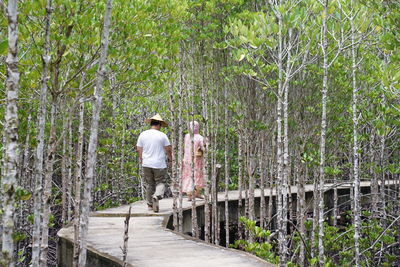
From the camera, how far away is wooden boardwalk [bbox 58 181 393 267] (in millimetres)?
4539

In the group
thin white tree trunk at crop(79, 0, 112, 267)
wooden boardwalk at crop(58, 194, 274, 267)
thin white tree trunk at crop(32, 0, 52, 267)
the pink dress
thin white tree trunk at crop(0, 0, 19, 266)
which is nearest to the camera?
thin white tree trunk at crop(0, 0, 19, 266)

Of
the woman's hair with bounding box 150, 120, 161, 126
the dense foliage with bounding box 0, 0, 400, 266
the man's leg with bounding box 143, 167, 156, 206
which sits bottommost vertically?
the man's leg with bounding box 143, 167, 156, 206

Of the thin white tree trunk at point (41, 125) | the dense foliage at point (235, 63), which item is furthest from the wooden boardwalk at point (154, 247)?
the thin white tree trunk at point (41, 125)

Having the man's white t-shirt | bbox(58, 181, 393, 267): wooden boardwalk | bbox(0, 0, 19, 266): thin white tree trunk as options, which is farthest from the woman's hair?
bbox(0, 0, 19, 266): thin white tree trunk

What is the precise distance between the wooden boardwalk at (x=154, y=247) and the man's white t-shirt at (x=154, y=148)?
96 cm

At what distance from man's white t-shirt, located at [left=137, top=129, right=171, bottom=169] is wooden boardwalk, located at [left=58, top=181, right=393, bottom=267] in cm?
96

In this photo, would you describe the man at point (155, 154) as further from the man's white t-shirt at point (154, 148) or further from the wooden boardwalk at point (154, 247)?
the wooden boardwalk at point (154, 247)

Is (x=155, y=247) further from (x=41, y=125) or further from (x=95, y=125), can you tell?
(x=95, y=125)

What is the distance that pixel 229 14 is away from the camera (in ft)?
30.3

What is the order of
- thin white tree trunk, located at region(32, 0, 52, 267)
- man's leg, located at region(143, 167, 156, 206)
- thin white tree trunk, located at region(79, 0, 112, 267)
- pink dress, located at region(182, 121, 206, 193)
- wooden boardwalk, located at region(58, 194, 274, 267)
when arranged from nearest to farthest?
1. thin white tree trunk, located at region(79, 0, 112, 267)
2. thin white tree trunk, located at region(32, 0, 52, 267)
3. wooden boardwalk, located at region(58, 194, 274, 267)
4. man's leg, located at region(143, 167, 156, 206)
5. pink dress, located at region(182, 121, 206, 193)

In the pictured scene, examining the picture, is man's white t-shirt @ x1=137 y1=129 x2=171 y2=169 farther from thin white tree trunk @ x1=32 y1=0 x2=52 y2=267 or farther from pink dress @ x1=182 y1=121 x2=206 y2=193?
thin white tree trunk @ x1=32 y1=0 x2=52 y2=267

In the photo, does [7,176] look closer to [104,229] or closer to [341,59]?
[104,229]

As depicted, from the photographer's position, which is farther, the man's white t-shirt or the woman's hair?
the woman's hair

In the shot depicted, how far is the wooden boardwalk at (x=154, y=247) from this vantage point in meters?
4.54
